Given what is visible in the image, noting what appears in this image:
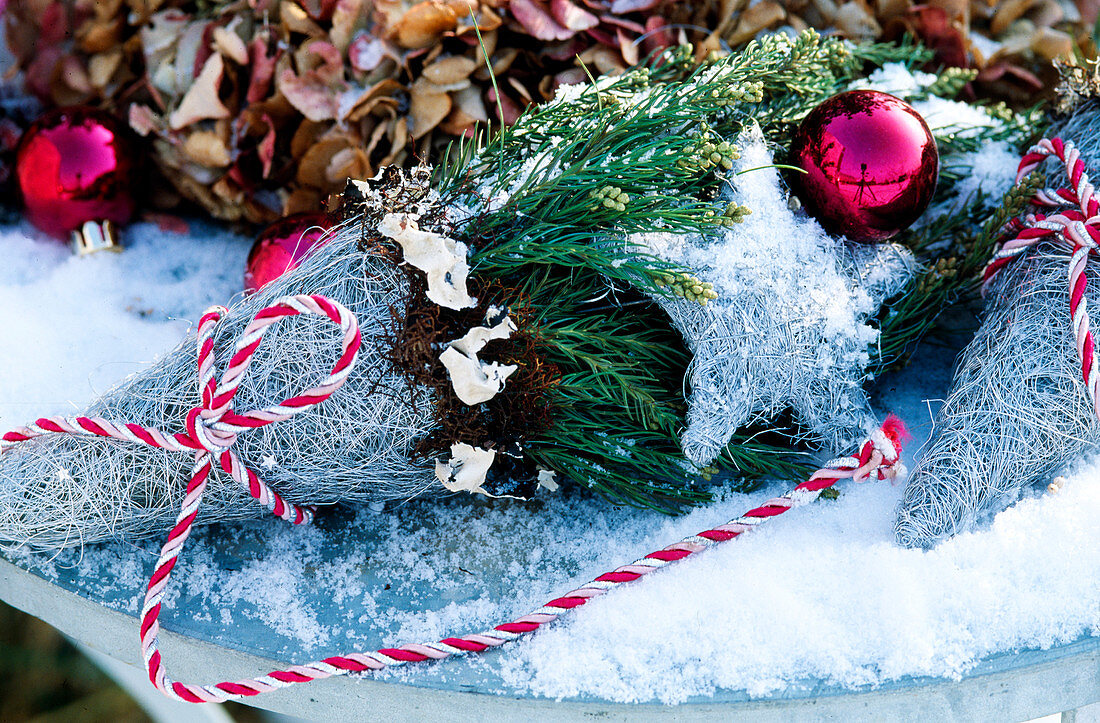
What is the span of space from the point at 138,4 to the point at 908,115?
36.7 inches

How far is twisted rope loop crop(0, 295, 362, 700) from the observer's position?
68 centimetres

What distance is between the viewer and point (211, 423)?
27.5 inches

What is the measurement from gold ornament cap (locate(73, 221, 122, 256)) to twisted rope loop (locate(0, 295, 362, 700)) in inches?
17.0

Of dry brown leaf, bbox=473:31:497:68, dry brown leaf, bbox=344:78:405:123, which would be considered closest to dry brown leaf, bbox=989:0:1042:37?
dry brown leaf, bbox=473:31:497:68

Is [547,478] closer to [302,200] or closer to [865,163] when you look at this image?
[865,163]

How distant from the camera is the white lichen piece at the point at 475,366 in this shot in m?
0.69

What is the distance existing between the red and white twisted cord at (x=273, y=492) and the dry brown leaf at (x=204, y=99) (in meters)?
0.39

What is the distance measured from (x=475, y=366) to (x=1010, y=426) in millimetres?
468

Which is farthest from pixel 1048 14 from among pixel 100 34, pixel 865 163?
pixel 100 34

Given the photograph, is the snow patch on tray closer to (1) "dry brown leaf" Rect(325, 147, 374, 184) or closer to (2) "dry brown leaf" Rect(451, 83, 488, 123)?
(1) "dry brown leaf" Rect(325, 147, 374, 184)

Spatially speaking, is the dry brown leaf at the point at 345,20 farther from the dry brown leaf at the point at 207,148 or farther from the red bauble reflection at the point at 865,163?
the red bauble reflection at the point at 865,163

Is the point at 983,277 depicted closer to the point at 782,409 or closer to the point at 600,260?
the point at 782,409

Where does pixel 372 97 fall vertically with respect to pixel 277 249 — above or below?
above

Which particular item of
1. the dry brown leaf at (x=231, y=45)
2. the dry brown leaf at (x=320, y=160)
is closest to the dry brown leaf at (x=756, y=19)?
the dry brown leaf at (x=320, y=160)
